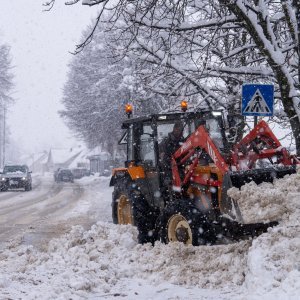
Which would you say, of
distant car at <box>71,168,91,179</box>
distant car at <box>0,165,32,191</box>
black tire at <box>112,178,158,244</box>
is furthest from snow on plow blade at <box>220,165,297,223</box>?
distant car at <box>71,168,91,179</box>

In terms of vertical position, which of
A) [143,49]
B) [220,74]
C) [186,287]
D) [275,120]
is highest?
[143,49]

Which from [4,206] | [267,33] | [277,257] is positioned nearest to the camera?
[277,257]

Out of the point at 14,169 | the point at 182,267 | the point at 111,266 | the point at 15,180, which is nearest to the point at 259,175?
the point at 182,267

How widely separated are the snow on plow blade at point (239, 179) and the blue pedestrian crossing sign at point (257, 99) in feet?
7.54

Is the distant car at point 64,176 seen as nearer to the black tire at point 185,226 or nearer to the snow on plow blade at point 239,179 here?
the black tire at point 185,226

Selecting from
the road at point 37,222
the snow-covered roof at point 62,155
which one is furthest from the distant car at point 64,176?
the snow-covered roof at point 62,155

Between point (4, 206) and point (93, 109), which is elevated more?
point (93, 109)

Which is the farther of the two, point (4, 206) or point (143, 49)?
point (4, 206)

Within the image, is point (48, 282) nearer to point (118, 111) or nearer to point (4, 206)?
point (4, 206)

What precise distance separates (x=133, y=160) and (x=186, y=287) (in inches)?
160

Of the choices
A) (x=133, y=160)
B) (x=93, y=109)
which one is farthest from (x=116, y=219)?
(x=93, y=109)

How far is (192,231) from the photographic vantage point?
682 cm

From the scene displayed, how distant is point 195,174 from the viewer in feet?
24.7

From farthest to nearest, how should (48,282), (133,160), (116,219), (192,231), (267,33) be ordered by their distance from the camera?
(116,219) → (133,160) → (267,33) → (192,231) → (48,282)
